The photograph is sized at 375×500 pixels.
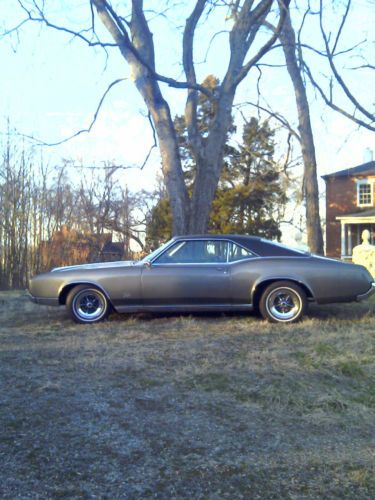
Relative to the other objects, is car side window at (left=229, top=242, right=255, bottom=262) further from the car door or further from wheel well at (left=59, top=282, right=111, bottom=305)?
wheel well at (left=59, top=282, right=111, bottom=305)

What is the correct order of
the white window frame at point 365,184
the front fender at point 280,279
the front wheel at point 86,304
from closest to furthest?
the front fender at point 280,279, the front wheel at point 86,304, the white window frame at point 365,184

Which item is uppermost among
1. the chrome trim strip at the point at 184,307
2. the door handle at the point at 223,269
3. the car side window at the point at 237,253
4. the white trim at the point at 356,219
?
the white trim at the point at 356,219

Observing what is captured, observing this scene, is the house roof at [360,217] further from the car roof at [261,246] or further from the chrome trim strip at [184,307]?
the chrome trim strip at [184,307]

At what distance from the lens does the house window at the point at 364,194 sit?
3619cm

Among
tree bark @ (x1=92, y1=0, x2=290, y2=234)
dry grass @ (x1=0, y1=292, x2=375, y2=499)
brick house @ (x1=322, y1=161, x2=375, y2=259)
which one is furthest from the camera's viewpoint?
brick house @ (x1=322, y1=161, x2=375, y2=259)

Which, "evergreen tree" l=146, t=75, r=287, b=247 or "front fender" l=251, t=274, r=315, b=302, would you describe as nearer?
"front fender" l=251, t=274, r=315, b=302

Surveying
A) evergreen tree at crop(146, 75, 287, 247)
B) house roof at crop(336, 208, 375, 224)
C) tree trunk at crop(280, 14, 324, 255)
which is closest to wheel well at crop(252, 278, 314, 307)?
tree trunk at crop(280, 14, 324, 255)

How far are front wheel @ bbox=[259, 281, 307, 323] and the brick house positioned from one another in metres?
28.1

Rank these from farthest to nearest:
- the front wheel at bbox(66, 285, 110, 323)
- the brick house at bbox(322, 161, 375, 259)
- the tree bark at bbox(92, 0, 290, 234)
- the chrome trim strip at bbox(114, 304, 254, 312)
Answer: the brick house at bbox(322, 161, 375, 259), the tree bark at bbox(92, 0, 290, 234), the front wheel at bbox(66, 285, 110, 323), the chrome trim strip at bbox(114, 304, 254, 312)

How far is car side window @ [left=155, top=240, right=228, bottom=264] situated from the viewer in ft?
26.1

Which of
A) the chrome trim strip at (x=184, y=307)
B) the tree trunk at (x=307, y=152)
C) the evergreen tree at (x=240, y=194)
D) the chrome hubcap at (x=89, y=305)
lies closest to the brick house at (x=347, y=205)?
the evergreen tree at (x=240, y=194)

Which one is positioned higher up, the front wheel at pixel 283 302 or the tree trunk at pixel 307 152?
the tree trunk at pixel 307 152

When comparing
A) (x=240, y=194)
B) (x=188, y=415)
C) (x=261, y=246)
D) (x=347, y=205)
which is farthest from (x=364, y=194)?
(x=188, y=415)

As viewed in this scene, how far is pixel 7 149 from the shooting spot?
19.9 meters
